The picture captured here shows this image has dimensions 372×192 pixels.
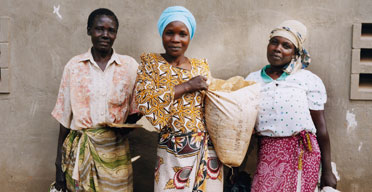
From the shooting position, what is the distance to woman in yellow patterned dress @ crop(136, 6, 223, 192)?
7.66 ft

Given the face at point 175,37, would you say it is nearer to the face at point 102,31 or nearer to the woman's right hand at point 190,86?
the woman's right hand at point 190,86

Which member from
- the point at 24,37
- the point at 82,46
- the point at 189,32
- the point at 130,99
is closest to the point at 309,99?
the point at 189,32

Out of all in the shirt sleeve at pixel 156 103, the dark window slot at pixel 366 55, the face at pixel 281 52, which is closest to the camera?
the shirt sleeve at pixel 156 103

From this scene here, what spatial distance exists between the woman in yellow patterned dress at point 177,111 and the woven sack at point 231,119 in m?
0.08

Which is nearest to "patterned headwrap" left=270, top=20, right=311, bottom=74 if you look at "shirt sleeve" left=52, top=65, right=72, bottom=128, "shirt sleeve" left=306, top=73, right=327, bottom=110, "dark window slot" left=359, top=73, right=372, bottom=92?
"shirt sleeve" left=306, top=73, right=327, bottom=110

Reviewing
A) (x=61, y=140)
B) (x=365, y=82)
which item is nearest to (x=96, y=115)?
(x=61, y=140)

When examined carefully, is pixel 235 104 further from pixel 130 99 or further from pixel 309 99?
pixel 130 99

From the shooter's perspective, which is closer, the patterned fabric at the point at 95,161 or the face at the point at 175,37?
the face at the point at 175,37

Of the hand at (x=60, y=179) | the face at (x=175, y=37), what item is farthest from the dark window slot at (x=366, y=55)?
the hand at (x=60, y=179)

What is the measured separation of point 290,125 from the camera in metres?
2.56

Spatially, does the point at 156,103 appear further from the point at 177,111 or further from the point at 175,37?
the point at 175,37

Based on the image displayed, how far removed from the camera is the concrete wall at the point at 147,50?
3.22m

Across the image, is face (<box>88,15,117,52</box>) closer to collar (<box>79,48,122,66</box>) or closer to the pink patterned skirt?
collar (<box>79,48,122,66</box>)

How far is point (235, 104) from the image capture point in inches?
95.1
